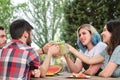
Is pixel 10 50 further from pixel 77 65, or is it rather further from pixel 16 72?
pixel 77 65

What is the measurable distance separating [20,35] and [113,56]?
77cm

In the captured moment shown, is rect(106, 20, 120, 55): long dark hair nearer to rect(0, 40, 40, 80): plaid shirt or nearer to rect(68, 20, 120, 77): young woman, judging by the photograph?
rect(68, 20, 120, 77): young woman

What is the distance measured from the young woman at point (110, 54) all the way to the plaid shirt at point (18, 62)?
554mm

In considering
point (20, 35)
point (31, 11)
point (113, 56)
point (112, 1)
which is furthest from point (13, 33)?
point (31, 11)

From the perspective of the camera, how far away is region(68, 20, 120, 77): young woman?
2861 millimetres

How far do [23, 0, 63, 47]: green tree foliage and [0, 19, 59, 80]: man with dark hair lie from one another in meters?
11.8

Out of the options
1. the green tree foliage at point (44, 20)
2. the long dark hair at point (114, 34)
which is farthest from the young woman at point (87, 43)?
the green tree foliage at point (44, 20)

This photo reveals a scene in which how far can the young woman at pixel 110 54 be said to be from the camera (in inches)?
113

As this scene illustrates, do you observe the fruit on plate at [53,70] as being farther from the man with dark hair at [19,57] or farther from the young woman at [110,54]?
the man with dark hair at [19,57]

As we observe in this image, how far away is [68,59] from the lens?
11.5ft

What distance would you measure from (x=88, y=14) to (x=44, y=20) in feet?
16.8

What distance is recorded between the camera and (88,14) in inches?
386

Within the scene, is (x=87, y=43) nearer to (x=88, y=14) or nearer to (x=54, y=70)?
(x=54, y=70)

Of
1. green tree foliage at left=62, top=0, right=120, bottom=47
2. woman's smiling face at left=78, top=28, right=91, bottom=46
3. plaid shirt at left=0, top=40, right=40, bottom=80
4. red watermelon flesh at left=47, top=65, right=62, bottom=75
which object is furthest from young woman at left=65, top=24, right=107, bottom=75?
green tree foliage at left=62, top=0, right=120, bottom=47
